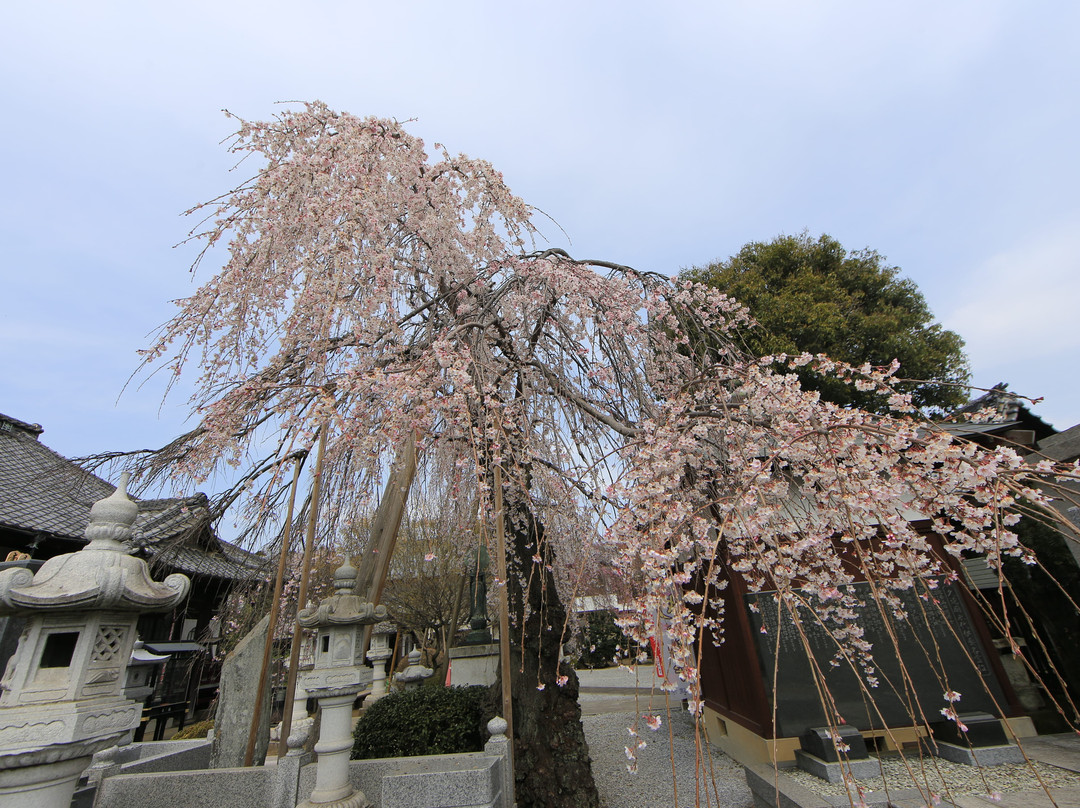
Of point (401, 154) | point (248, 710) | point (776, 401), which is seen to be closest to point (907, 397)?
point (776, 401)

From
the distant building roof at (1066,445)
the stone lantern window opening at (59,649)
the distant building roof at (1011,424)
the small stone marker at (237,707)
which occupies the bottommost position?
the small stone marker at (237,707)

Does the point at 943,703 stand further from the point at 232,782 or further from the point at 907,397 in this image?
the point at 232,782

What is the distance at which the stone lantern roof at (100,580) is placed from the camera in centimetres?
273

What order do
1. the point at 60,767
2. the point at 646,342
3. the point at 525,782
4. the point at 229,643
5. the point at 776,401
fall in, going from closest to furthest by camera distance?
the point at 60,767, the point at 776,401, the point at 525,782, the point at 646,342, the point at 229,643

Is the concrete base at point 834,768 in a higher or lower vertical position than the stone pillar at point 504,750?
lower

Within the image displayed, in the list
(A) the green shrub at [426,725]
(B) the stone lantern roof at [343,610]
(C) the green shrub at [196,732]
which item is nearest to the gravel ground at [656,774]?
(A) the green shrub at [426,725]

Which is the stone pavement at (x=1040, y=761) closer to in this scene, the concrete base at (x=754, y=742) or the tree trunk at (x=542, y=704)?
the concrete base at (x=754, y=742)

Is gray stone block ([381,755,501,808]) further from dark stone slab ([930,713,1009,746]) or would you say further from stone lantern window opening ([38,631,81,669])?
dark stone slab ([930,713,1009,746])

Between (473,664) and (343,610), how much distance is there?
472 centimetres

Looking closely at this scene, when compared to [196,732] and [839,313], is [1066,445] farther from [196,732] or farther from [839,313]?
[196,732]

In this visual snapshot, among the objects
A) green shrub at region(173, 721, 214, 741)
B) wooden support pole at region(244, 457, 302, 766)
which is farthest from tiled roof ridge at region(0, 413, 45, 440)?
wooden support pole at region(244, 457, 302, 766)

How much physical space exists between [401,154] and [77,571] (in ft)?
15.2

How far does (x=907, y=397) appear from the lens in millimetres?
3471

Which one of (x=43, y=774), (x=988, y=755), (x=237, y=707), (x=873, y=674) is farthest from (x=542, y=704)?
(x=988, y=755)
